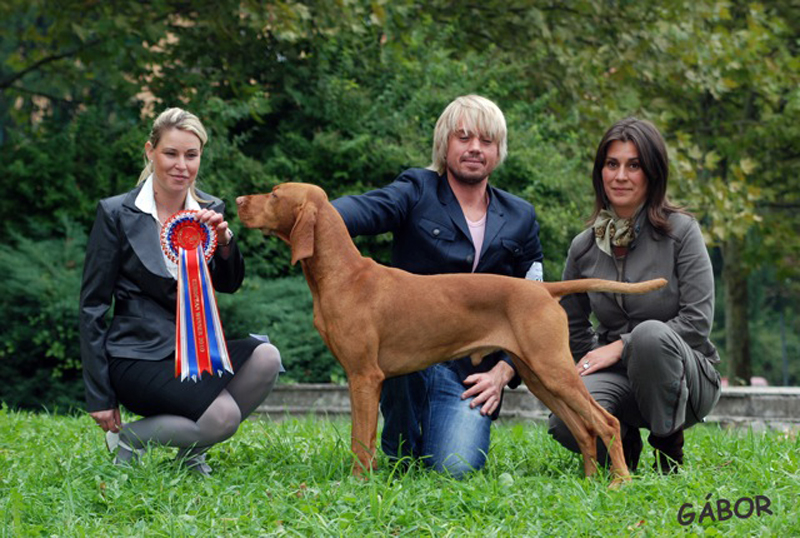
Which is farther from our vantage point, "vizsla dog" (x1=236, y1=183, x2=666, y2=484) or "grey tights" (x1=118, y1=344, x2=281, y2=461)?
"grey tights" (x1=118, y1=344, x2=281, y2=461)

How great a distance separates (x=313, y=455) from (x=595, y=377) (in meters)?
1.59

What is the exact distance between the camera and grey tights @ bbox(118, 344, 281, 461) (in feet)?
15.3

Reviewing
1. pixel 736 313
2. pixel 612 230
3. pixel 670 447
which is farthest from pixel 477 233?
pixel 736 313

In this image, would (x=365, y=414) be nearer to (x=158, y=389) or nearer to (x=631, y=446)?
(x=158, y=389)

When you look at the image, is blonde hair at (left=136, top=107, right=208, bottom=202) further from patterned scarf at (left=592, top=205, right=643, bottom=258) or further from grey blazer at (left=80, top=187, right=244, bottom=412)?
patterned scarf at (left=592, top=205, right=643, bottom=258)

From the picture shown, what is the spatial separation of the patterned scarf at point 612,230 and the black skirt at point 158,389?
2228mm

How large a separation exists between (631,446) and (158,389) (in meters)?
2.58

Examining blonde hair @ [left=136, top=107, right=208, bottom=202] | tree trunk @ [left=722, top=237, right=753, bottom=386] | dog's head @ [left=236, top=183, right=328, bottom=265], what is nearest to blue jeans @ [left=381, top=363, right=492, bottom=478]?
dog's head @ [left=236, top=183, right=328, bottom=265]

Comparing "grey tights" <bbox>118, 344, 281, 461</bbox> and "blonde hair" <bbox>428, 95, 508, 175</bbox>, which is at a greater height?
"blonde hair" <bbox>428, 95, 508, 175</bbox>

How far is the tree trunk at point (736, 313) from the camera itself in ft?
51.1

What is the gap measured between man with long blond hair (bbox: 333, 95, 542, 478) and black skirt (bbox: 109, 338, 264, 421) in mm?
1023

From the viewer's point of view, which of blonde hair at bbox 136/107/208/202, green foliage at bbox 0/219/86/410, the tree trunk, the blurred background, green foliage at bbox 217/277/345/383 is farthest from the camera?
the tree trunk

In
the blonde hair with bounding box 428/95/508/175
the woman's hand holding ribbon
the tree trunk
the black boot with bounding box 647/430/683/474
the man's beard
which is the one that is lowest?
the tree trunk

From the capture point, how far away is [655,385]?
4.59m
